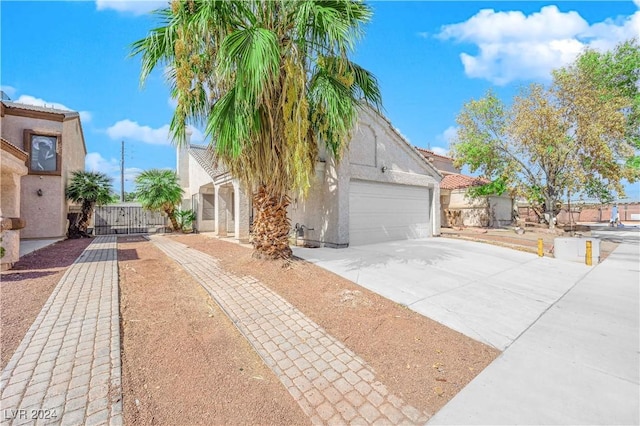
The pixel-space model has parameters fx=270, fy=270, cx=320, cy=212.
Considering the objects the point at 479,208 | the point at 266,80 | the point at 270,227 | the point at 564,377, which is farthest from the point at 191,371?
the point at 479,208

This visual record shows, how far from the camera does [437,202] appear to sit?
15227mm

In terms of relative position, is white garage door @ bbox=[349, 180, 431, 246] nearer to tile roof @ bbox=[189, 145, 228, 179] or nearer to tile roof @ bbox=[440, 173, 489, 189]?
tile roof @ bbox=[189, 145, 228, 179]

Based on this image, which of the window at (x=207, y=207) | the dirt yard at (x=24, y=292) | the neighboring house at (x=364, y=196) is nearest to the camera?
the dirt yard at (x=24, y=292)

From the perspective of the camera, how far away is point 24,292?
5480 mm

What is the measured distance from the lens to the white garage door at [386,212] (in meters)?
11.4

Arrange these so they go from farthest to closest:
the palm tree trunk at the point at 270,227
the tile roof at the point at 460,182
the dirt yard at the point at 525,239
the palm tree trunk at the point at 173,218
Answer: the tile roof at the point at 460,182, the palm tree trunk at the point at 173,218, the dirt yard at the point at 525,239, the palm tree trunk at the point at 270,227

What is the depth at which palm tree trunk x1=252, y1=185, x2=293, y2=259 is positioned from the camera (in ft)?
22.8

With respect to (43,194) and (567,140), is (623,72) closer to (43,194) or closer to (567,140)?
(567,140)

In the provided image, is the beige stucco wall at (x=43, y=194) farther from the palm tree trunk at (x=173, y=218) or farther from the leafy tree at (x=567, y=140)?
the leafy tree at (x=567, y=140)

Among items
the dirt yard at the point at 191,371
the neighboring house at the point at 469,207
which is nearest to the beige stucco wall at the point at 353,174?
the dirt yard at the point at 191,371

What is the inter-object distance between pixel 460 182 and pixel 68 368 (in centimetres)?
2690

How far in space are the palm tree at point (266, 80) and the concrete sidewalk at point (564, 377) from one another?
4.71 metres

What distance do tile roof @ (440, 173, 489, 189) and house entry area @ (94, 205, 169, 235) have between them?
24.1 m

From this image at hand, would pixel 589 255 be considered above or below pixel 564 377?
above
